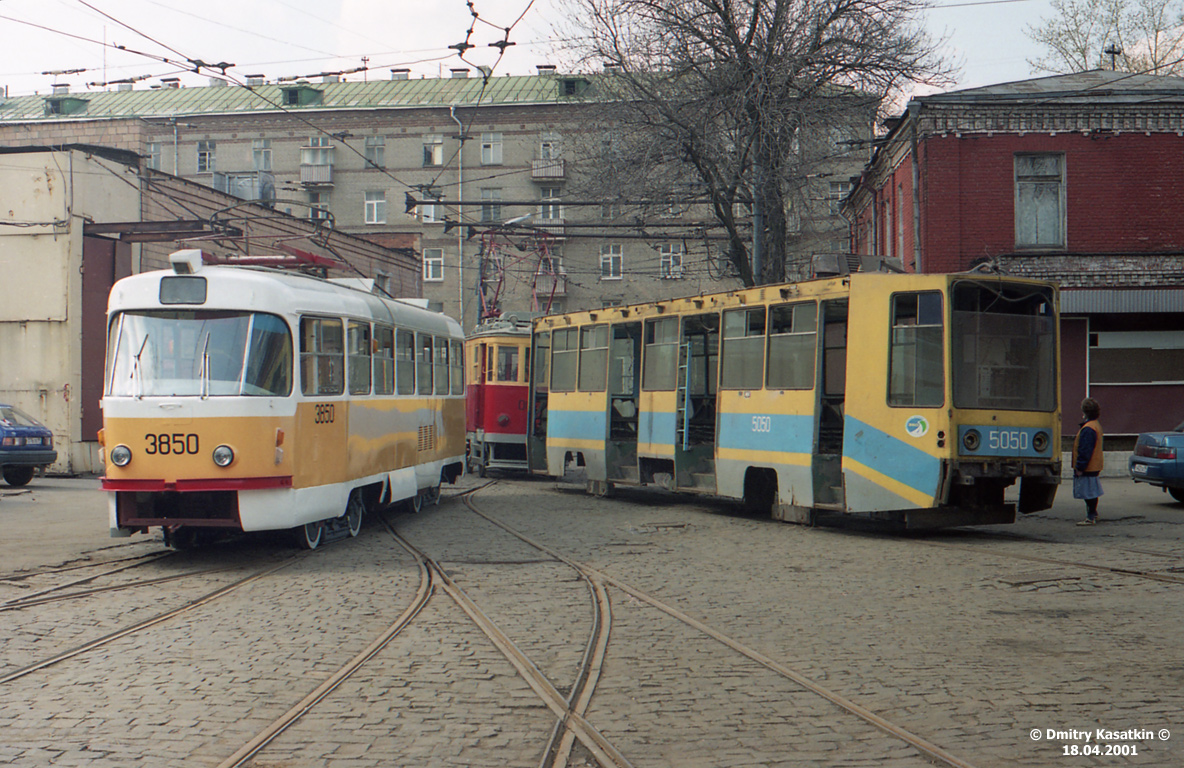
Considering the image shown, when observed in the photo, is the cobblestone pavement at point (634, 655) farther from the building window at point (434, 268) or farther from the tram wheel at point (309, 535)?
the building window at point (434, 268)

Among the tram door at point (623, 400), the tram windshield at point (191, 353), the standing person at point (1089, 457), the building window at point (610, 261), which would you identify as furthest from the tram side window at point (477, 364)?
the building window at point (610, 261)

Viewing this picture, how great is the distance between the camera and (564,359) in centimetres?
2066

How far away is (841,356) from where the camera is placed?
45.3 ft

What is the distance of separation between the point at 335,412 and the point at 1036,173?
17477 mm

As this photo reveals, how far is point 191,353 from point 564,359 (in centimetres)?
1042

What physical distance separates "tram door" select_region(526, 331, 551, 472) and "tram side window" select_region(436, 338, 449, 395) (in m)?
4.41

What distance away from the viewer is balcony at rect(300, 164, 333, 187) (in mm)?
56812

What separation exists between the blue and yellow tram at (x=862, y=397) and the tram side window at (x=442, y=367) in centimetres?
311

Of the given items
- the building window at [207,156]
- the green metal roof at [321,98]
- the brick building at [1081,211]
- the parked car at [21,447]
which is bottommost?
the parked car at [21,447]

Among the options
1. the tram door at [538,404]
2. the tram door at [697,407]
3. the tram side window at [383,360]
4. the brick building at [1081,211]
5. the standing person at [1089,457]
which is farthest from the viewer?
the brick building at [1081,211]

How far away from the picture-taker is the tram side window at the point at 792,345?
46.5 ft

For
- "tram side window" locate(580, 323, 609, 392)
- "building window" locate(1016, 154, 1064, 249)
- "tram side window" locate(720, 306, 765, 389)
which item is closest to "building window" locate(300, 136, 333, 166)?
"building window" locate(1016, 154, 1064, 249)

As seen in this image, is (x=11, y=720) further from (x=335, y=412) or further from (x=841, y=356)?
(x=841, y=356)

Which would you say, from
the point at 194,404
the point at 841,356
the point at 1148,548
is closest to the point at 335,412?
the point at 194,404
